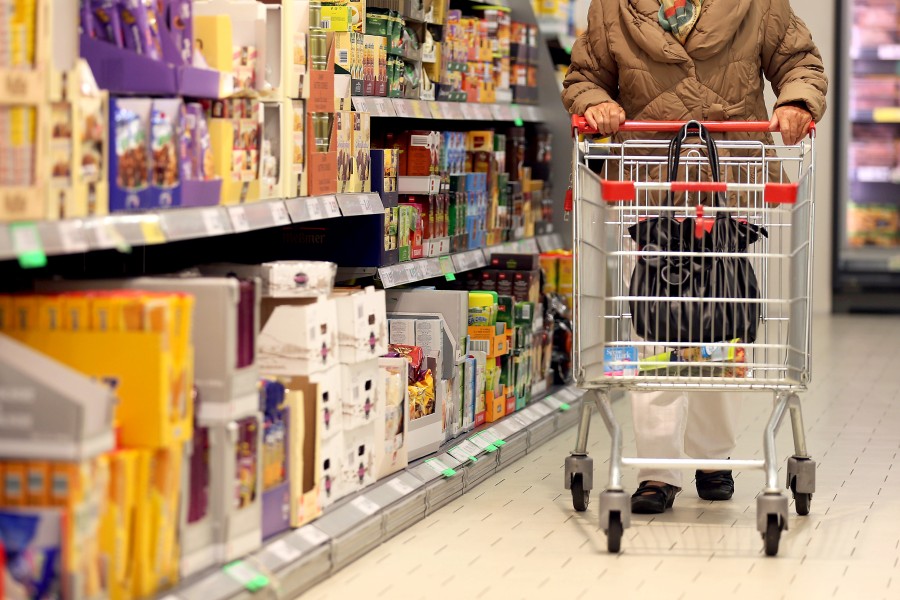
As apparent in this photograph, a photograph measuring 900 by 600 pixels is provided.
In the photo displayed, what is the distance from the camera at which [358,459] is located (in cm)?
364

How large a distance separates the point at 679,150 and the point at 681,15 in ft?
1.71

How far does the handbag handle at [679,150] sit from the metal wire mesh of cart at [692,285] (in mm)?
12

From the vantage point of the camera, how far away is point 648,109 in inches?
164

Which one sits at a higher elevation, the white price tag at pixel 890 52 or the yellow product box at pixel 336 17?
the white price tag at pixel 890 52

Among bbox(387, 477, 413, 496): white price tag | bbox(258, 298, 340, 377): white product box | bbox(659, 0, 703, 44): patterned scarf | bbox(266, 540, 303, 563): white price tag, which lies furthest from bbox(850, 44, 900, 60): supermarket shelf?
bbox(266, 540, 303, 563): white price tag

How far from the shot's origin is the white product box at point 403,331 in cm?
436

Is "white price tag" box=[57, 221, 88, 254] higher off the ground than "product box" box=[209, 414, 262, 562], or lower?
higher

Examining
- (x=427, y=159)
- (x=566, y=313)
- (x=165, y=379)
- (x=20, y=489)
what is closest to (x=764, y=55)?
(x=427, y=159)

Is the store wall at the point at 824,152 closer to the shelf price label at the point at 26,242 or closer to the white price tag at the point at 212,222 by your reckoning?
the white price tag at the point at 212,222

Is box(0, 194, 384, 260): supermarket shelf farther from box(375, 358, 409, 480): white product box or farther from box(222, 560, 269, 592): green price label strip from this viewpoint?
box(222, 560, 269, 592): green price label strip

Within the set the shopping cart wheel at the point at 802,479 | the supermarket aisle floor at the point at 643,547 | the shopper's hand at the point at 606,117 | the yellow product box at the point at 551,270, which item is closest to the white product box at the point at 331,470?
the supermarket aisle floor at the point at 643,547

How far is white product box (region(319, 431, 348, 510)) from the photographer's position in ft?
11.1

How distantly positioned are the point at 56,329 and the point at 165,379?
0.22m

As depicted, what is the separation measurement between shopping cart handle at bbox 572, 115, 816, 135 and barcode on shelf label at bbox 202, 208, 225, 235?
1210 millimetres
